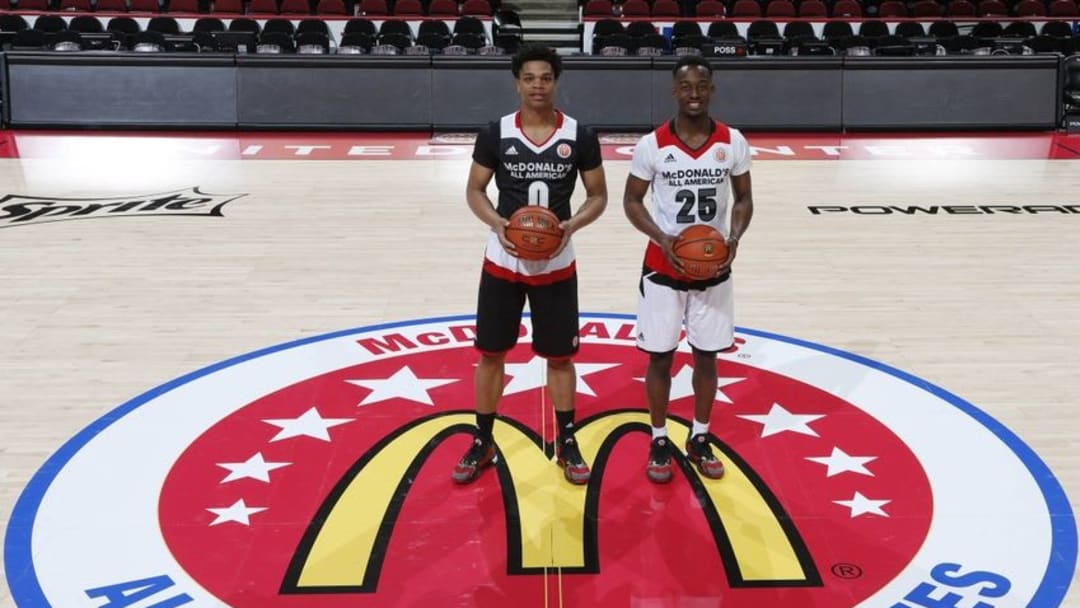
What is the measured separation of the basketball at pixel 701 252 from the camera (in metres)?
4.07

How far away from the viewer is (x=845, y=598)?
3.55 metres

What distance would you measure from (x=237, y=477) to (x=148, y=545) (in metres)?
0.59

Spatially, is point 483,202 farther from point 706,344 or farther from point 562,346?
point 706,344

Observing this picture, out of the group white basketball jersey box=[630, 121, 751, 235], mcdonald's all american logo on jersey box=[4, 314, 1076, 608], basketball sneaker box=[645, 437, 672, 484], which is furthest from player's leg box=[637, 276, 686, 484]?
white basketball jersey box=[630, 121, 751, 235]

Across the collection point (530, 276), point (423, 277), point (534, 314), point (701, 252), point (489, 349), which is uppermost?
point (701, 252)

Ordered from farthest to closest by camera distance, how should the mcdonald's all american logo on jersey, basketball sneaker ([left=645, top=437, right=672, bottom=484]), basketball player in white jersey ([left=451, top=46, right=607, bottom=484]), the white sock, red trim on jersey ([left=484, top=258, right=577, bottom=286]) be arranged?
the white sock
basketball sneaker ([left=645, top=437, right=672, bottom=484])
red trim on jersey ([left=484, top=258, right=577, bottom=286])
basketball player in white jersey ([left=451, top=46, right=607, bottom=484])
the mcdonald's all american logo on jersey

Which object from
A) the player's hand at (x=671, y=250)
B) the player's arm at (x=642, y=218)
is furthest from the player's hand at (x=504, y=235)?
the player's hand at (x=671, y=250)

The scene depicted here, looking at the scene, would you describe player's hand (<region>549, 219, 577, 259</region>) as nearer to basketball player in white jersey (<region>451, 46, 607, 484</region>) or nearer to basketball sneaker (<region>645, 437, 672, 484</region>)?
basketball player in white jersey (<region>451, 46, 607, 484</region>)

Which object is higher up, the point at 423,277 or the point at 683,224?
the point at 683,224

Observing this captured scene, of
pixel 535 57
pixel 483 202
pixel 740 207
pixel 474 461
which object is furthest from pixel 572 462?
pixel 535 57

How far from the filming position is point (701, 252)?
408 centimetres

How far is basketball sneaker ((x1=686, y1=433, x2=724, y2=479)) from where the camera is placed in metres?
4.41

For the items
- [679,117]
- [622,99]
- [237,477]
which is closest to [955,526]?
[679,117]

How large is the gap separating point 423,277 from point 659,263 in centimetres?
348
